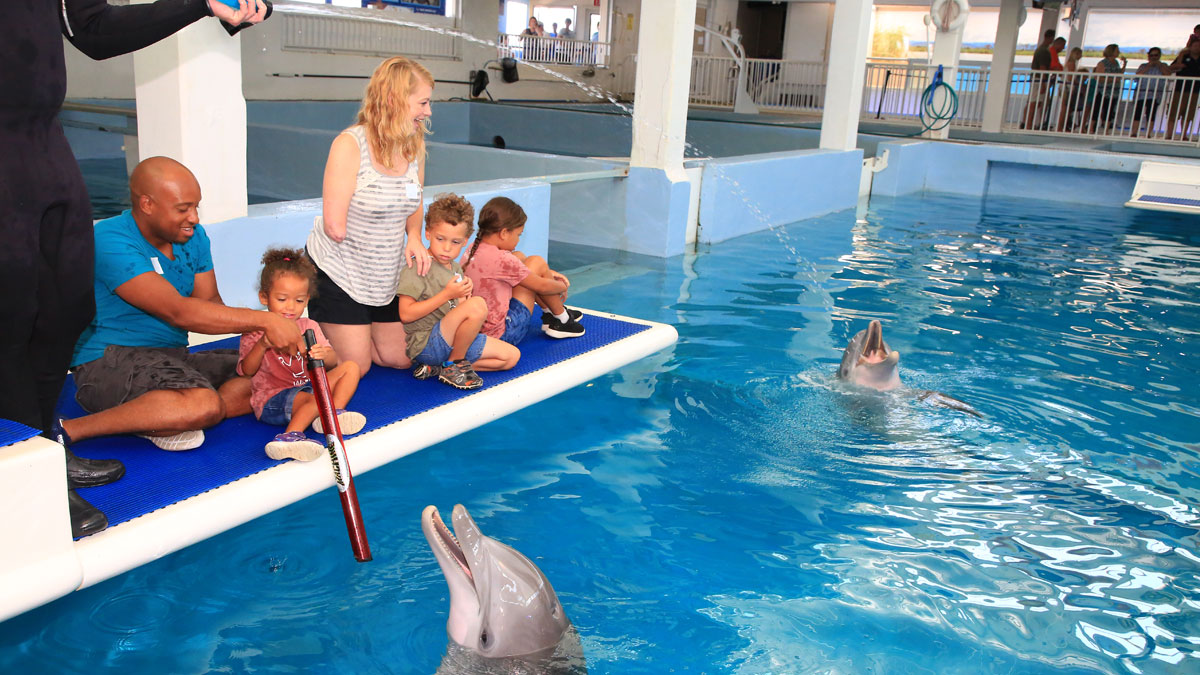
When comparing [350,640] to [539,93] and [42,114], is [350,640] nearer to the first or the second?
[42,114]

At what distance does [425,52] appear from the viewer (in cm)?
1981

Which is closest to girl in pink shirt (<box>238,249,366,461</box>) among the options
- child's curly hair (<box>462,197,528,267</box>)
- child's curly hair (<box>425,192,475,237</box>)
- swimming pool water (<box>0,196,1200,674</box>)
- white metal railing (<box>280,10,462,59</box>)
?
swimming pool water (<box>0,196,1200,674</box>)

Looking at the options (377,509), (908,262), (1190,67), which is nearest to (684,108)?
(908,262)

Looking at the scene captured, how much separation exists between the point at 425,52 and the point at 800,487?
685 inches

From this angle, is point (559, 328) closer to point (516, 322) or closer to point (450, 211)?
point (516, 322)

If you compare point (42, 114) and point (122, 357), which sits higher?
point (42, 114)

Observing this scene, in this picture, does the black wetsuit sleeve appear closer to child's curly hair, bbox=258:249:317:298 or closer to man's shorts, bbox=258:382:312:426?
child's curly hair, bbox=258:249:317:298

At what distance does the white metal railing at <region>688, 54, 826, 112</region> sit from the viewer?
24547mm

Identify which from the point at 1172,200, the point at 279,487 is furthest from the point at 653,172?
the point at 1172,200

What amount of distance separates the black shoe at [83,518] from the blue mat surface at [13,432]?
0.84ft

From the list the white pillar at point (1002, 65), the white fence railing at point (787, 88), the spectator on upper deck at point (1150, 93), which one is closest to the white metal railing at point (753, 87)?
the white fence railing at point (787, 88)

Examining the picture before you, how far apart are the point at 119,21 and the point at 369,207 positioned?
1.36 meters

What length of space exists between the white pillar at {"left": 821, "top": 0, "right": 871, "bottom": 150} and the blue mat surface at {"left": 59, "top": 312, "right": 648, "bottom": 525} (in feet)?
30.6

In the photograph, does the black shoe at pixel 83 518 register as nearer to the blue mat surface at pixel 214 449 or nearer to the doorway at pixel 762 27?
the blue mat surface at pixel 214 449
